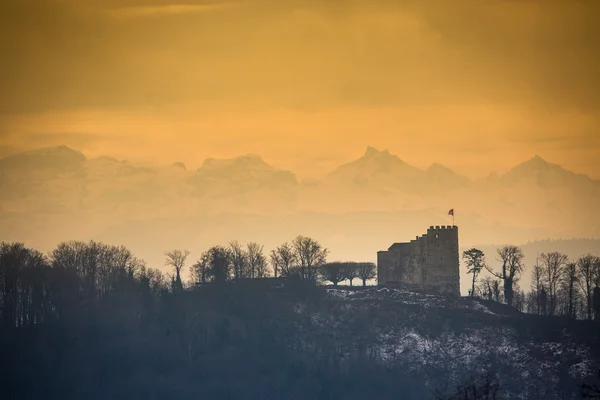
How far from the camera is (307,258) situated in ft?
599

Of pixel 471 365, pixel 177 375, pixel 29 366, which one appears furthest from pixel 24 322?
pixel 471 365

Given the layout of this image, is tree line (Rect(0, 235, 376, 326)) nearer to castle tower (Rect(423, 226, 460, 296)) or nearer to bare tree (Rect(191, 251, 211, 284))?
bare tree (Rect(191, 251, 211, 284))

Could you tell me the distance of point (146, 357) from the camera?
162 m

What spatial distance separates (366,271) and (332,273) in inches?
223

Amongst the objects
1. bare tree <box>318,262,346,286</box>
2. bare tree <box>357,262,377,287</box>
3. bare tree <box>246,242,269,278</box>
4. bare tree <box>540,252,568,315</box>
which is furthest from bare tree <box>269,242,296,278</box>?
bare tree <box>540,252,568,315</box>

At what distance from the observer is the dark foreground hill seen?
508ft

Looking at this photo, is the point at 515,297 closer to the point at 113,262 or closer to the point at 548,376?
the point at 548,376

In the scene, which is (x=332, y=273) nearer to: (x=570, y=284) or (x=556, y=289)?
(x=556, y=289)

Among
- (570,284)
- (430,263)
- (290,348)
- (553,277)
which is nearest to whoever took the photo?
(290,348)

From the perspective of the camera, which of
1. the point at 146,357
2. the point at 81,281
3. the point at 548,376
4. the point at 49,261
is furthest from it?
the point at 49,261

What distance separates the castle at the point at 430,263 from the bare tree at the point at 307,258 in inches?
381

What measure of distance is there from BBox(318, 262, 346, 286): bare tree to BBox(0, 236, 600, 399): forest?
1.31 ft

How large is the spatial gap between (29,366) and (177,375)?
16.4 m

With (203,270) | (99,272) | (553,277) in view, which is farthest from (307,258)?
(553,277)
